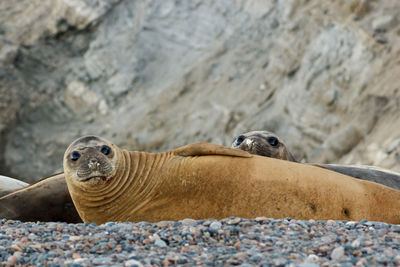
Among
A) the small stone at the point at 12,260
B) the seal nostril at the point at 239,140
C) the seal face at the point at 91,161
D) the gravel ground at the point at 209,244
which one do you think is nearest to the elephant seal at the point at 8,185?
the seal face at the point at 91,161

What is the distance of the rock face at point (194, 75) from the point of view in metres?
12.0

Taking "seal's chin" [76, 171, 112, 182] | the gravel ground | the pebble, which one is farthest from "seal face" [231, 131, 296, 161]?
the pebble

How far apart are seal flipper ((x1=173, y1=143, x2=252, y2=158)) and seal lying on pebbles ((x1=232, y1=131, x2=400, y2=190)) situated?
5.95 feet

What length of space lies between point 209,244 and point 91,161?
5.73 feet

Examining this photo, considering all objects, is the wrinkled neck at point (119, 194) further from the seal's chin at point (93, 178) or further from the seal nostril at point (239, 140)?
the seal nostril at point (239, 140)

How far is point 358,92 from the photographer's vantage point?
11.9 m

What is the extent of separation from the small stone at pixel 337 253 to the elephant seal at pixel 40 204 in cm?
332

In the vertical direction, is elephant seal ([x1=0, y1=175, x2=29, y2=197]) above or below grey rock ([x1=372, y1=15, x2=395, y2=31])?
below

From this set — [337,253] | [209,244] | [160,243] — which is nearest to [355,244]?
[337,253]

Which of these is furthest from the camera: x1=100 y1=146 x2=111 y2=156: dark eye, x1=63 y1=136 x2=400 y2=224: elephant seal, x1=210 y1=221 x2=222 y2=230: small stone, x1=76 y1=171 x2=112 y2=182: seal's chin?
x1=100 y1=146 x2=111 y2=156: dark eye

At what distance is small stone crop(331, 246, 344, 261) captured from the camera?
128 inches

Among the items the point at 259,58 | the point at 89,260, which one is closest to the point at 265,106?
the point at 259,58

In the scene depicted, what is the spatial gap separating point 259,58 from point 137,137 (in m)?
3.09

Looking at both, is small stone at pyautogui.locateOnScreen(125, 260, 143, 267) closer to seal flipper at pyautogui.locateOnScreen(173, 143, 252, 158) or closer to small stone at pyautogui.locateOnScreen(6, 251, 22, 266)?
small stone at pyautogui.locateOnScreen(6, 251, 22, 266)
